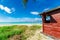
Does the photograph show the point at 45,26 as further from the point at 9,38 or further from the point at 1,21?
the point at 1,21

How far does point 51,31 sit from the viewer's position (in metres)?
13.3

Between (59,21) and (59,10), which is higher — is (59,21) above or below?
below

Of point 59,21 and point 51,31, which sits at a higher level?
point 59,21

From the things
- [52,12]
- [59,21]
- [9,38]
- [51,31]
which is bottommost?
[9,38]

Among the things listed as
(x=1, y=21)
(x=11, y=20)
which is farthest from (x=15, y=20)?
(x=1, y=21)

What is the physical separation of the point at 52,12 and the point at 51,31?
1.81 m

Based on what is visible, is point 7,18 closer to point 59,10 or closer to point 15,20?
point 15,20

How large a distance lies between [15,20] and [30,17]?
13.1m

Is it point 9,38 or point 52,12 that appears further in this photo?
point 9,38

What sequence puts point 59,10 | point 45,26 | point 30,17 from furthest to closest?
point 30,17 → point 45,26 → point 59,10

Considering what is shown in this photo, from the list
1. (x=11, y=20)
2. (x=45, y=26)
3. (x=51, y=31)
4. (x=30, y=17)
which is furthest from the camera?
(x=11, y=20)

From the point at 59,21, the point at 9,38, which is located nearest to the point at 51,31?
the point at 59,21

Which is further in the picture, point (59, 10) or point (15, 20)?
point (15, 20)

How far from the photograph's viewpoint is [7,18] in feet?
342
